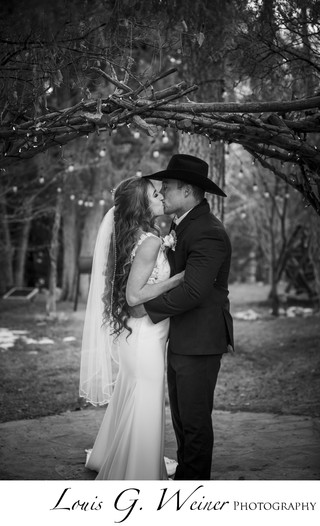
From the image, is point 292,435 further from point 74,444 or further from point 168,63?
point 168,63

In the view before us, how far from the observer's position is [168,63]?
487 inches

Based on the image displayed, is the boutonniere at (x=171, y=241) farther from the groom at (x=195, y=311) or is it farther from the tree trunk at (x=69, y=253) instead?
the tree trunk at (x=69, y=253)

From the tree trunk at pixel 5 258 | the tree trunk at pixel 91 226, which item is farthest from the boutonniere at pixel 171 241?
the tree trunk at pixel 5 258

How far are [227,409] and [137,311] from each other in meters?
2.98

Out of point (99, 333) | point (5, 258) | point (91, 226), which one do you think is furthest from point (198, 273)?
point (5, 258)

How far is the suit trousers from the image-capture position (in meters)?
4.19

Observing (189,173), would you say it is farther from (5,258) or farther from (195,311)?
(5,258)

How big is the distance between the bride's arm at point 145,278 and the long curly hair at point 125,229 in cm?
13

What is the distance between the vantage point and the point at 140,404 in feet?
14.3

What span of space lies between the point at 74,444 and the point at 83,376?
37.2 inches

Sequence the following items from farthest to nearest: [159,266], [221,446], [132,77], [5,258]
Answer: [5,258]
[221,446]
[159,266]
[132,77]

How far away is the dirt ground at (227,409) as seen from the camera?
196 inches

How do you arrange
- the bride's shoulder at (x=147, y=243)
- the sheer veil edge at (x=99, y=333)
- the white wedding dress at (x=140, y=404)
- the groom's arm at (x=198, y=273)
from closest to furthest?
the groom's arm at (x=198, y=273) < the white wedding dress at (x=140, y=404) < the bride's shoulder at (x=147, y=243) < the sheer veil edge at (x=99, y=333)
